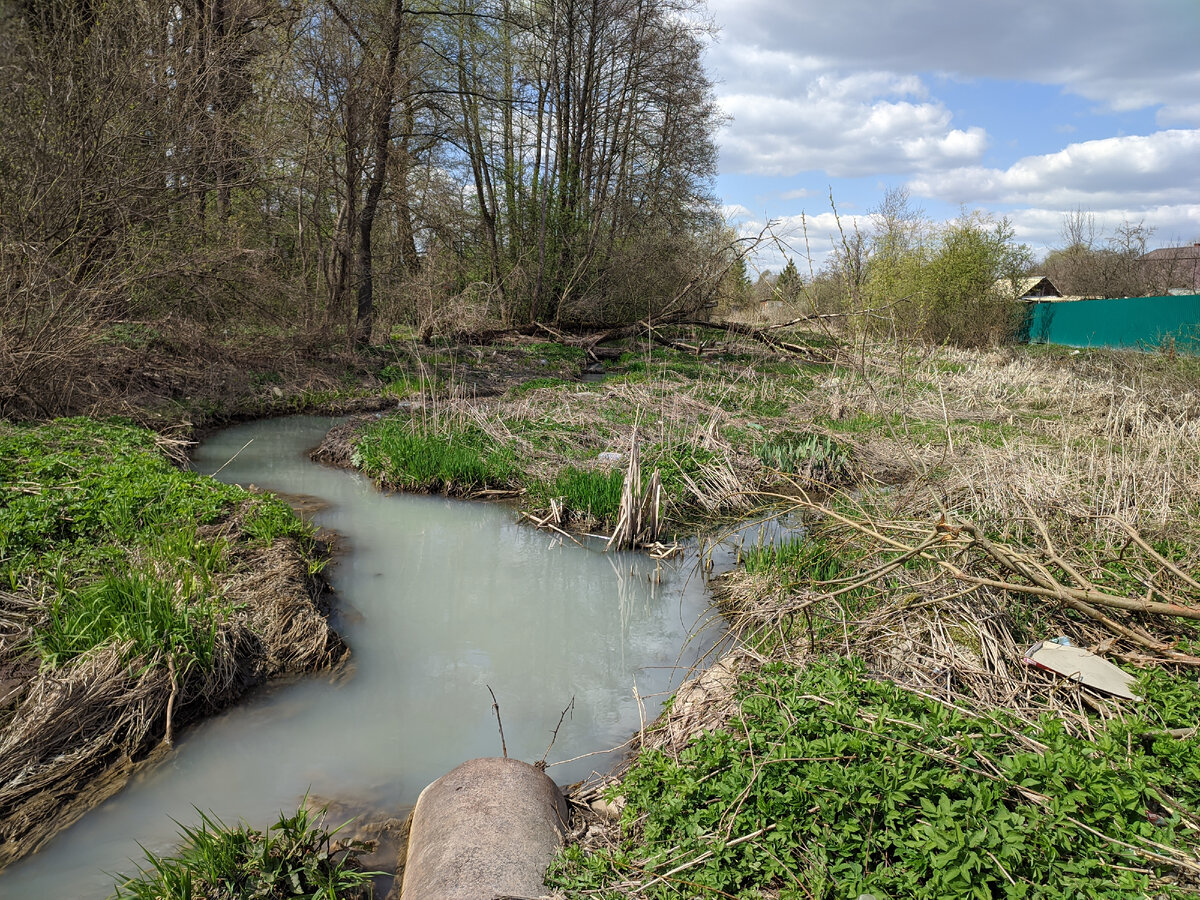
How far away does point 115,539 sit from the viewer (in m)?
5.08

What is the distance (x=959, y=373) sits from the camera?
15.4 meters

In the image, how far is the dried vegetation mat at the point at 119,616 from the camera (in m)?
3.37

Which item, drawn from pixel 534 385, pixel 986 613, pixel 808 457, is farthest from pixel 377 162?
pixel 986 613

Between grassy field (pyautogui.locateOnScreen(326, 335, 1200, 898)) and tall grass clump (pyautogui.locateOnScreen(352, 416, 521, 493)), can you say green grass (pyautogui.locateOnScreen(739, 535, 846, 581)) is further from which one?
tall grass clump (pyautogui.locateOnScreen(352, 416, 521, 493))

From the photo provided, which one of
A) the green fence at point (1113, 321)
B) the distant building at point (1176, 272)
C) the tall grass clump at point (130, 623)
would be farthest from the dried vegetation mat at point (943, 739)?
the distant building at point (1176, 272)

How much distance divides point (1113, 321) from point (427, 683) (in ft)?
86.3

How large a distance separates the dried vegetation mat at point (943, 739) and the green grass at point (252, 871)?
906mm

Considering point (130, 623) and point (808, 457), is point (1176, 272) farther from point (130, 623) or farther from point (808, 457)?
point (130, 623)

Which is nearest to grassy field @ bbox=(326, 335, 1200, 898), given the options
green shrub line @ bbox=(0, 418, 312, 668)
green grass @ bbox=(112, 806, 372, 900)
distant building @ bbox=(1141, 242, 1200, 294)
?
green grass @ bbox=(112, 806, 372, 900)

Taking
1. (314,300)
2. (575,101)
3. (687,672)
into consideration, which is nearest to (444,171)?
(575,101)

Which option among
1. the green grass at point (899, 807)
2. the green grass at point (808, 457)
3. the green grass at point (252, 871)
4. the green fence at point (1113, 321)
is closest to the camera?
the green grass at point (899, 807)

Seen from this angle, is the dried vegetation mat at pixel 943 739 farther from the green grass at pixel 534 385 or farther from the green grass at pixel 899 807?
the green grass at pixel 534 385

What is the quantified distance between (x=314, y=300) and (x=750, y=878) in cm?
1383

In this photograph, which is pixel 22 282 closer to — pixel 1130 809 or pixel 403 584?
pixel 403 584
